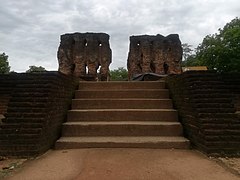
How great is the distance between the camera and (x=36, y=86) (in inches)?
192

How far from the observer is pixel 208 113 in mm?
4379

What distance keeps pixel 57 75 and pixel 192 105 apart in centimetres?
259

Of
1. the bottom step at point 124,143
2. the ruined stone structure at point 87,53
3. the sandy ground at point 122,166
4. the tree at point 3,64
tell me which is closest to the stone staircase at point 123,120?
the bottom step at point 124,143

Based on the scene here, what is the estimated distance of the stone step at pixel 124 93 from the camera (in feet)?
20.8

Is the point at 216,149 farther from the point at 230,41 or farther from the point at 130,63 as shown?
the point at 230,41

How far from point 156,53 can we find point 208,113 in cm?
1084

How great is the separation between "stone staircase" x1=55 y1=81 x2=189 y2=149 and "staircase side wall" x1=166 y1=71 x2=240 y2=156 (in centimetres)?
31

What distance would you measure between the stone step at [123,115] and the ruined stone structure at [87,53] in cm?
922

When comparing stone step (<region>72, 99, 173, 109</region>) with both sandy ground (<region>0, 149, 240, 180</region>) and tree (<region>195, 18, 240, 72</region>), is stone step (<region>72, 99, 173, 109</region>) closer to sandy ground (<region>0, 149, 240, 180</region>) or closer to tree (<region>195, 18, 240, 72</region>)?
sandy ground (<region>0, 149, 240, 180</region>)

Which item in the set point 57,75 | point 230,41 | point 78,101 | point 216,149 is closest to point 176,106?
point 216,149

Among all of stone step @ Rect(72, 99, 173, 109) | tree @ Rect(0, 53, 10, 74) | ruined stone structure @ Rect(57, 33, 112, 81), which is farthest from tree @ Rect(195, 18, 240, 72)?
tree @ Rect(0, 53, 10, 74)

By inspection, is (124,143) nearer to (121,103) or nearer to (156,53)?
(121,103)

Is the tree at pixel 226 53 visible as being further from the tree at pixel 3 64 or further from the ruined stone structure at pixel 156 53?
the tree at pixel 3 64

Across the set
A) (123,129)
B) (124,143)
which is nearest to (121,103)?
(123,129)
